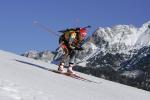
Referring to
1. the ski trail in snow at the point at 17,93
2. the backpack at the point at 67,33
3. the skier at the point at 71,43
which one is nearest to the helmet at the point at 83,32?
the skier at the point at 71,43

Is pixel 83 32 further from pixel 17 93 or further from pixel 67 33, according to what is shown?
pixel 17 93

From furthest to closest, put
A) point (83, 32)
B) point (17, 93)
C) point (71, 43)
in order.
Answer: point (83, 32)
point (71, 43)
point (17, 93)

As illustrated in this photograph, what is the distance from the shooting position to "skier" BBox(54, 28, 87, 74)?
23.1 m

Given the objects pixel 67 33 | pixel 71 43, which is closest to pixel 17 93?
pixel 71 43

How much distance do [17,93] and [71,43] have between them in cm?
1249

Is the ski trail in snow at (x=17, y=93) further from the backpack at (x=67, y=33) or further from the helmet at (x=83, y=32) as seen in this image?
the helmet at (x=83, y=32)

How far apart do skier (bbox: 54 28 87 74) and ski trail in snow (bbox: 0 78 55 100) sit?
435 inches

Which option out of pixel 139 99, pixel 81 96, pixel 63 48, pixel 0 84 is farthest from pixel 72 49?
pixel 0 84

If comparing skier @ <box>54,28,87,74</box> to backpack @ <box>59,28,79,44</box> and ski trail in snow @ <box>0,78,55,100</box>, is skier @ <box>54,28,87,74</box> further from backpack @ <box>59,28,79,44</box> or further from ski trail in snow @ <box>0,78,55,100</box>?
ski trail in snow @ <box>0,78,55,100</box>

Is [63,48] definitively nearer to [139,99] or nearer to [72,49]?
[72,49]

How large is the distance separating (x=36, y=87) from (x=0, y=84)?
5.09 feet

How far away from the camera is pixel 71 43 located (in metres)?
23.1

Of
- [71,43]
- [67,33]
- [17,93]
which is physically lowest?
[17,93]

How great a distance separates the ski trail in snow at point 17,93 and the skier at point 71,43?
1106 centimetres
